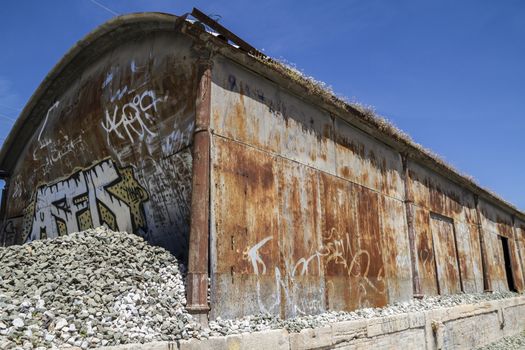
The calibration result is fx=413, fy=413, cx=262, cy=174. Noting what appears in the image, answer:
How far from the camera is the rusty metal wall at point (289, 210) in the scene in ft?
19.6

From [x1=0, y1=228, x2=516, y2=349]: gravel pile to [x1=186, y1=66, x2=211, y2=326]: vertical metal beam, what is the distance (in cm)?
20

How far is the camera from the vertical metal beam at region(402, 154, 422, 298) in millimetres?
10578

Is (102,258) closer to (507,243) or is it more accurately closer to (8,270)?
(8,270)

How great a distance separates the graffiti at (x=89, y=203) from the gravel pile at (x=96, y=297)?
123 cm

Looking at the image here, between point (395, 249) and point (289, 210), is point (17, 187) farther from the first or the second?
point (395, 249)

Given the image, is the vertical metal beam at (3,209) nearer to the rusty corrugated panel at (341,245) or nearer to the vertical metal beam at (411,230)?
the rusty corrugated panel at (341,245)

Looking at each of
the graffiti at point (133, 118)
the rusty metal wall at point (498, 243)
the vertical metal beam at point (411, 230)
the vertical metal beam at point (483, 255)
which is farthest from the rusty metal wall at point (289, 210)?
the rusty metal wall at point (498, 243)

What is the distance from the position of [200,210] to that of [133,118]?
126 inches

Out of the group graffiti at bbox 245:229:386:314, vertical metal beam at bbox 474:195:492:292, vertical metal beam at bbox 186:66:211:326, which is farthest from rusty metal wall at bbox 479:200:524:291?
vertical metal beam at bbox 186:66:211:326

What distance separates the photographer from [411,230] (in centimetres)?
1099

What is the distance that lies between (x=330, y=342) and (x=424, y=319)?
3.76m

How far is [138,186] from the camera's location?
7.53 metres

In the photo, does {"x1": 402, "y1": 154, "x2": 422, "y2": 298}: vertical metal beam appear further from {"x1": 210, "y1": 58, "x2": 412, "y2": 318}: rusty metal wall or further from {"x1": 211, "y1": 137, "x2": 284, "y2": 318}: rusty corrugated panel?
{"x1": 211, "y1": 137, "x2": 284, "y2": 318}: rusty corrugated panel

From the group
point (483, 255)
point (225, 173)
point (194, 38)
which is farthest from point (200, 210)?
point (483, 255)
